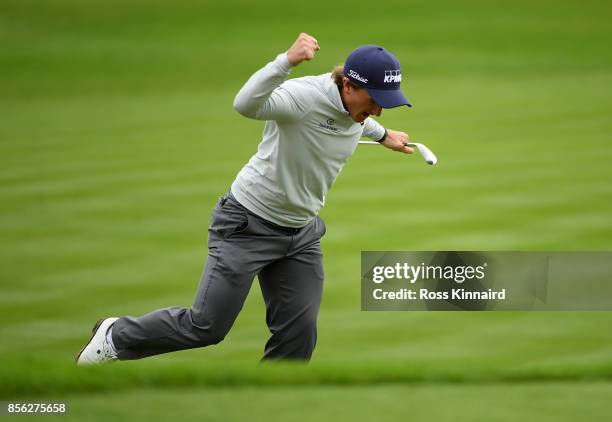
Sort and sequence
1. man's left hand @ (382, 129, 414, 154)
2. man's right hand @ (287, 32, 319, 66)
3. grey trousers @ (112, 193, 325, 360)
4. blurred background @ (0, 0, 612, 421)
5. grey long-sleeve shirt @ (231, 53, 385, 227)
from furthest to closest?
man's left hand @ (382, 129, 414, 154)
grey trousers @ (112, 193, 325, 360)
grey long-sleeve shirt @ (231, 53, 385, 227)
man's right hand @ (287, 32, 319, 66)
blurred background @ (0, 0, 612, 421)

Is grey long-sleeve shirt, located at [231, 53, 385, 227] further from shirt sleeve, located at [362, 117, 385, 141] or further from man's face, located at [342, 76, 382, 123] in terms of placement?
shirt sleeve, located at [362, 117, 385, 141]

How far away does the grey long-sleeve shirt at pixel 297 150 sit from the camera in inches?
187

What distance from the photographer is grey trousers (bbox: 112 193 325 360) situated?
4.93 metres

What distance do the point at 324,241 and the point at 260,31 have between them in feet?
43.1

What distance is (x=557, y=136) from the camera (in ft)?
42.4

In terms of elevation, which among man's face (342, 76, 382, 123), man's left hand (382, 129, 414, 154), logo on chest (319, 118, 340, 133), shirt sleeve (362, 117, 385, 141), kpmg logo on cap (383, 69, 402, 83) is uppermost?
kpmg logo on cap (383, 69, 402, 83)

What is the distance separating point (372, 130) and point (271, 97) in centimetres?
91

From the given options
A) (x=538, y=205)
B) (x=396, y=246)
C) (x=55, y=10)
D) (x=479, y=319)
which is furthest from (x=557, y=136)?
(x=55, y=10)

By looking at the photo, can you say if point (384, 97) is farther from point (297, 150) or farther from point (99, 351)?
point (99, 351)

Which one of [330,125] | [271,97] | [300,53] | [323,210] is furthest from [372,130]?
[323,210]

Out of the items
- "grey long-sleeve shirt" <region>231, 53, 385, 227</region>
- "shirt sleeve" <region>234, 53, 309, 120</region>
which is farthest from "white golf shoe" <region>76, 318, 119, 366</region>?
"shirt sleeve" <region>234, 53, 309, 120</region>

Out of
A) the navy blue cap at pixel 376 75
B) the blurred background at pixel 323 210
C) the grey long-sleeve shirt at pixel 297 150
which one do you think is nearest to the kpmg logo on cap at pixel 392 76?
the navy blue cap at pixel 376 75

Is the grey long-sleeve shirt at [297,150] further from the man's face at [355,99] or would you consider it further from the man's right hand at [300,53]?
the man's right hand at [300,53]

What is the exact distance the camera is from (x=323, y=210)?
992 centimetres
